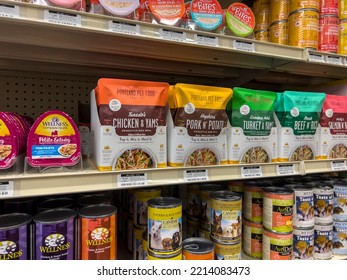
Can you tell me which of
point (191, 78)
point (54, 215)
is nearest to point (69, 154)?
point (54, 215)

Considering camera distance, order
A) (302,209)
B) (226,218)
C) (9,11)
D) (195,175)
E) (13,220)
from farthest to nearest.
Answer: (302,209) < (226,218) < (195,175) < (13,220) < (9,11)

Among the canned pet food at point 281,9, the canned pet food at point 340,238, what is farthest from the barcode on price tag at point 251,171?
the canned pet food at point 281,9

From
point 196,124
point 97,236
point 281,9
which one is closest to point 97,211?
point 97,236

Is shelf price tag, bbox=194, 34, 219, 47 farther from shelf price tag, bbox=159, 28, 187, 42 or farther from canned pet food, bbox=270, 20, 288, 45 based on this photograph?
canned pet food, bbox=270, 20, 288, 45

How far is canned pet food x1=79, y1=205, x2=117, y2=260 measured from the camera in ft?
2.86

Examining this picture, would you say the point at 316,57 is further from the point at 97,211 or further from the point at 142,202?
the point at 97,211

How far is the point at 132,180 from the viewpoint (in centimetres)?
88

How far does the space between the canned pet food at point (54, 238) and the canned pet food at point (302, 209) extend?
3.14 ft

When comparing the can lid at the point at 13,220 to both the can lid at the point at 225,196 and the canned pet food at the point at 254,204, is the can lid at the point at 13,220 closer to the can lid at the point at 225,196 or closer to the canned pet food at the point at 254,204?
the can lid at the point at 225,196

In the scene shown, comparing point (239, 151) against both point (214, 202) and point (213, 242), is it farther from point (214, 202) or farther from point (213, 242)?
point (213, 242)

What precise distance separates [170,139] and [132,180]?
0.70 ft

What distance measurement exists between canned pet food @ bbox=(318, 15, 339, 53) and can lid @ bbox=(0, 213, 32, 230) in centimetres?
148

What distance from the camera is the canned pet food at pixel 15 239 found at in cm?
79
